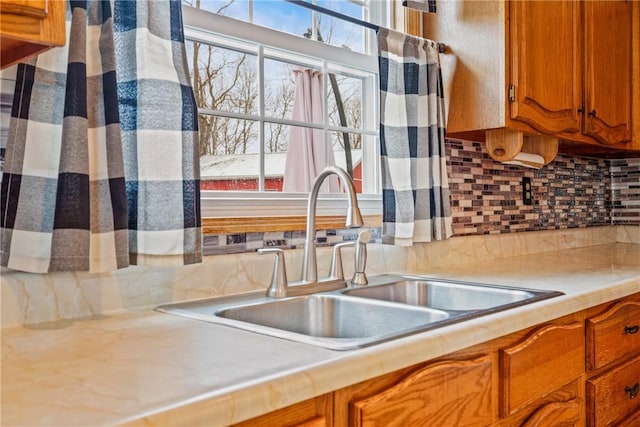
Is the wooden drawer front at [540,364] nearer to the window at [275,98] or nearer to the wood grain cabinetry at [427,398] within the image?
the wood grain cabinetry at [427,398]

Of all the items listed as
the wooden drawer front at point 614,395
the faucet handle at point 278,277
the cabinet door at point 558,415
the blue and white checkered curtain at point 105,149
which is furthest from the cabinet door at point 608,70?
the blue and white checkered curtain at point 105,149

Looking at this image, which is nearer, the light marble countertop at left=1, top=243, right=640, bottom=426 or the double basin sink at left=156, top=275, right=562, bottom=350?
the light marble countertop at left=1, top=243, right=640, bottom=426

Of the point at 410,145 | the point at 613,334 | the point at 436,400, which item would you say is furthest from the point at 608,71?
the point at 436,400

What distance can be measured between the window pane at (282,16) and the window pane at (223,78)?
0.14 meters

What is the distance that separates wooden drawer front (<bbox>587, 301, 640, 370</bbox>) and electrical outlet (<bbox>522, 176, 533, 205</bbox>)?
91 cm

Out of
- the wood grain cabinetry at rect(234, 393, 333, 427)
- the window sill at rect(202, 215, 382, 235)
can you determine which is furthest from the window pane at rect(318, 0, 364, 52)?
the wood grain cabinetry at rect(234, 393, 333, 427)

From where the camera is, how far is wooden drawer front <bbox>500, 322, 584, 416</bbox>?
121cm

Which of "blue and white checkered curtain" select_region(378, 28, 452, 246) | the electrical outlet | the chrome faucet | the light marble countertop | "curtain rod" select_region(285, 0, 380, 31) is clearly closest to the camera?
the light marble countertop

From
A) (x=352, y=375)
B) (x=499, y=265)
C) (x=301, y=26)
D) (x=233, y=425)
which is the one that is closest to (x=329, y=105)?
(x=301, y=26)

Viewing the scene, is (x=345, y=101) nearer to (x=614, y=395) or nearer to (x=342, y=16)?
(x=342, y=16)

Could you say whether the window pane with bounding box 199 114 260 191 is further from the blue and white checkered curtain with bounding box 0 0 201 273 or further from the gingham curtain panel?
the gingham curtain panel

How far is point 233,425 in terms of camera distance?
2.41 feet

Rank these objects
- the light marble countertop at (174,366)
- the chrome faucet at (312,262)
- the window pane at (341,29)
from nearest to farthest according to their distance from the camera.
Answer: the light marble countertop at (174,366)
the chrome faucet at (312,262)
the window pane at (341,29)

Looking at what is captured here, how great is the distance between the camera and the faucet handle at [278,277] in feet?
4.76
